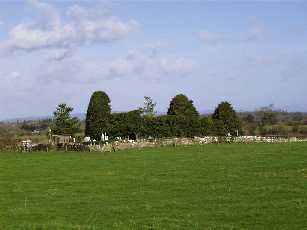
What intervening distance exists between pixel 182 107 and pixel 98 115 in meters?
8.89

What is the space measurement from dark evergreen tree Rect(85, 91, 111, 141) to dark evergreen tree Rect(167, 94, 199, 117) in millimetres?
7230

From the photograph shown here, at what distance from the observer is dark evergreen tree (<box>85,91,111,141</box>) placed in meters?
46.1

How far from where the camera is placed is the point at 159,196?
55.3 ft

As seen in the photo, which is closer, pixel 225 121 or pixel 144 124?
pixel 144 124

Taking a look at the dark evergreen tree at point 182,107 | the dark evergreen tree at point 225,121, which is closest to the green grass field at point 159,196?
the dark evergreen tree at point 225,121

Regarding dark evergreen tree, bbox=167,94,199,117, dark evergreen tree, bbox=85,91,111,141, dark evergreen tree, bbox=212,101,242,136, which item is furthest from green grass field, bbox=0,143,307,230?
dark evergreen tree, bbox=167,94,199,117

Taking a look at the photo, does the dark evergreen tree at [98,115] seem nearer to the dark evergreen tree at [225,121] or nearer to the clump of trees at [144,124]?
the clump of trees at [144,124]

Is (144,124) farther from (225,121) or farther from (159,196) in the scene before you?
(159,196)

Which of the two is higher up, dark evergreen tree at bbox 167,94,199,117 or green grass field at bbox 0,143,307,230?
dark evergreen tree at bbox 167,94,199,117

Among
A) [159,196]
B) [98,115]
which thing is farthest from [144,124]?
[159,196]

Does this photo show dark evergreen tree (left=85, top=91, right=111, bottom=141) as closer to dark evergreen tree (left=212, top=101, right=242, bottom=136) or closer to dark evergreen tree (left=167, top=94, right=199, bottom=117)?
dark evergreen tree (left=167, top=94, right=199, bottom=117)

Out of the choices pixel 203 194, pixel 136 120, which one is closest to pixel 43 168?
pixel 203 194

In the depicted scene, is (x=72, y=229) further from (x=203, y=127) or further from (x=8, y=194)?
(x=203, y=127)

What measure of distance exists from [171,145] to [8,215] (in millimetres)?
31005
